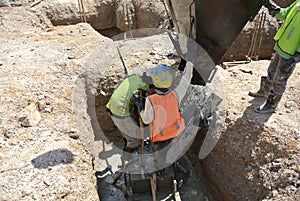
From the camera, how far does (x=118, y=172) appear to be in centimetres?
519

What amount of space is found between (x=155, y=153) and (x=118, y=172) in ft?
3.30

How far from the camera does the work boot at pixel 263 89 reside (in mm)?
4749

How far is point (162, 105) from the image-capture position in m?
3.75

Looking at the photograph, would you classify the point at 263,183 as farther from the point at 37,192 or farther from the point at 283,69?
the point at 37,192

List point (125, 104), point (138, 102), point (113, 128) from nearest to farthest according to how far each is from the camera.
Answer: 1. point (138, 102)
2. point (125, 104)
3. point (113, 128)

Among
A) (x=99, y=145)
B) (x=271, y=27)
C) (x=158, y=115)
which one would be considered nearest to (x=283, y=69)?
(x=158, y=115)

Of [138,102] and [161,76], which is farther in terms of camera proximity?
[138,102]

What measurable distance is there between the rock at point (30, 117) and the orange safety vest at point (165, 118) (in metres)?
1.55

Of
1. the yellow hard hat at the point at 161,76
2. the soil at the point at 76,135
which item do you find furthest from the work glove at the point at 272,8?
the yellow hard hat at the point at 161,76

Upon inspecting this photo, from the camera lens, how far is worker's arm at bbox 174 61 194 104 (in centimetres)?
414

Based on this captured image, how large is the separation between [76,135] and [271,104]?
266cm

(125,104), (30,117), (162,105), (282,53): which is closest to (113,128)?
(30,117)

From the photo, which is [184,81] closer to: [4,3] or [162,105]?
[162,105]

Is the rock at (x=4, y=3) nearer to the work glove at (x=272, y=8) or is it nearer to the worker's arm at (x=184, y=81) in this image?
the worker's arm at (x=184, y=81)
